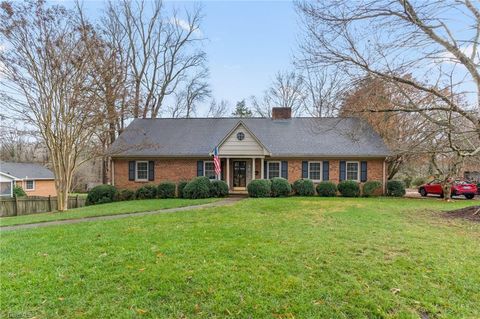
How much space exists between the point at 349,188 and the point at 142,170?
13.4 metres

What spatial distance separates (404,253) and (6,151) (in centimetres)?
4348

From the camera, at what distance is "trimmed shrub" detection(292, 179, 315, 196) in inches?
672

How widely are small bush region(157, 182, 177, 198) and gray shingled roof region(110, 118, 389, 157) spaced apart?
2.42m

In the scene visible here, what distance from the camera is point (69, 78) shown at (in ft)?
42.1

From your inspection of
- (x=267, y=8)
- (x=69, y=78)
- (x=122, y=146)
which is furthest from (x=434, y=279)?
(x=122, y=146)

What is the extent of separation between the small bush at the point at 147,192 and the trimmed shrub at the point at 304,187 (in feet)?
28.2

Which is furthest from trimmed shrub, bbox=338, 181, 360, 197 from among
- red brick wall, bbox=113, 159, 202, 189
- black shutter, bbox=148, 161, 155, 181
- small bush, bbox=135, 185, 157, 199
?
black shutter, bbox=148, 161, 155, 181

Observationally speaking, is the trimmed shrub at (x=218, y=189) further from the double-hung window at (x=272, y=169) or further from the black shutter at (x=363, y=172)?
the black shutter at (x=363, y=172)

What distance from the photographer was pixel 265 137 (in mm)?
20047

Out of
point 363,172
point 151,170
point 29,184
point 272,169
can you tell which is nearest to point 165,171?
point 151,170

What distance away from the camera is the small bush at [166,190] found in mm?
17344

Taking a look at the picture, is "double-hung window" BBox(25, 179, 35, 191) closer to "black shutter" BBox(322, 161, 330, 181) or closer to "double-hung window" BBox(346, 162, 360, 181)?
"black shutter" BBox(322, 161, 330, 181)

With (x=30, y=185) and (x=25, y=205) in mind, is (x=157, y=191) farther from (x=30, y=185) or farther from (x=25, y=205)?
(x=30, y=185)

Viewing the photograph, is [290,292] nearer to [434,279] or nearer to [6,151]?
[434,279]
